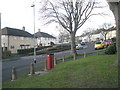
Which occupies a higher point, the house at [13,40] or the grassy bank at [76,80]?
the house at [13,40]

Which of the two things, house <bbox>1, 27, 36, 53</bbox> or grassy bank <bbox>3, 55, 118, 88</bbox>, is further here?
house <bbox>1, 27, 36, 53</bbox>

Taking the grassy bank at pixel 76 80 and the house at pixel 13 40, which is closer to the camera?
the grassy bank at pixel 76 80

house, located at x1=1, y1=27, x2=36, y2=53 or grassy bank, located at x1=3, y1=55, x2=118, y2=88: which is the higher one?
house, located at x1=1, y1=27, x2=36, y2=53

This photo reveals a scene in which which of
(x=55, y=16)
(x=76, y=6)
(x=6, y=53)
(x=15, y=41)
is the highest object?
(x=76, y=6)

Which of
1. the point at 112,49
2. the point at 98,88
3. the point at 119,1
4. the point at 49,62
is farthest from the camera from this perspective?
the point at 112,49

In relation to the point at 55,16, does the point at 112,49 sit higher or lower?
lower

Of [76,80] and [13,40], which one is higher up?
[13,40]

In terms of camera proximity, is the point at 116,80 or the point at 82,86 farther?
the point at 116,80

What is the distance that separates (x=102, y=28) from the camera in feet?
241

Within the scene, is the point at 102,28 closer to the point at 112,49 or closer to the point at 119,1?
the point at 112,49

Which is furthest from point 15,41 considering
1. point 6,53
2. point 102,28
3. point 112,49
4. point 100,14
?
point 102,28

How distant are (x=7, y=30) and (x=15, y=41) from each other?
4385mm

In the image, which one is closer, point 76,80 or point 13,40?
point 76,80

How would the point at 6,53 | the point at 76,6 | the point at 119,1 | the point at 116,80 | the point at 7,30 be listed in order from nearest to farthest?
the point at 116,80, the point at 119,1, the point at 76,6, the point at 6,53, the point at 7,30
